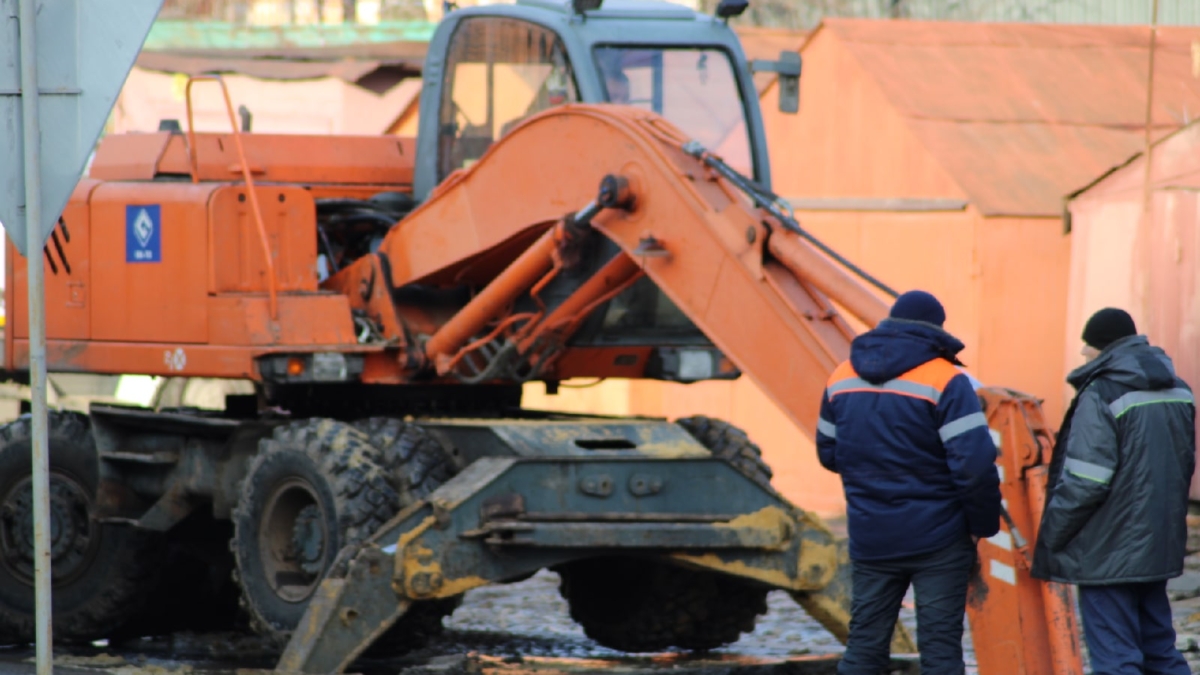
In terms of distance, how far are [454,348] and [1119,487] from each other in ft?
13.1

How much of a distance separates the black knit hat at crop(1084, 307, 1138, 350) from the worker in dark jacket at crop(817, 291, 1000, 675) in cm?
60

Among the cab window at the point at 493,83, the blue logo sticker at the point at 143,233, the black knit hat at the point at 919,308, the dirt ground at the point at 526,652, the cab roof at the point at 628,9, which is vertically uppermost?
the cab roof at the point at 628,9

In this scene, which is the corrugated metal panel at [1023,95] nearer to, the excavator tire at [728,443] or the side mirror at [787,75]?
the side mirror at [787,75]

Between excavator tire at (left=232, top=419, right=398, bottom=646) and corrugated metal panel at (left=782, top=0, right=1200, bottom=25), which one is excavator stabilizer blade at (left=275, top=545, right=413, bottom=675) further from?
corrugated metal panel at (left=782, top=0, right=1200, bottom=25)

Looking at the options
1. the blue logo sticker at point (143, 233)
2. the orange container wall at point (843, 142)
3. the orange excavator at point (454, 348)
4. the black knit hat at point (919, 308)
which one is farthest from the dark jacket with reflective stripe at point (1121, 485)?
the orange container wall at point (843, 142)

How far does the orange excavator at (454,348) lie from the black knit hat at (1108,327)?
68cm

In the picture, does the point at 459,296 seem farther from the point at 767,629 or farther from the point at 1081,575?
the point at 1081,575

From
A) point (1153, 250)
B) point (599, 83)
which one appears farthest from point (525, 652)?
point (1153, 250)

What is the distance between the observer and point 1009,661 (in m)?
7.05

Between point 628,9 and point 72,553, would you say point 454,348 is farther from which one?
point 72,553

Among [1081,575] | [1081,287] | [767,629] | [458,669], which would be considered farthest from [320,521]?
[1081,287]

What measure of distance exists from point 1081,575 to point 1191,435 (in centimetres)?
68

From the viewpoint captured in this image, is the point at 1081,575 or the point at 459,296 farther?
the point at 459,296

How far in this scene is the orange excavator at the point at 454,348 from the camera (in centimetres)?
829
